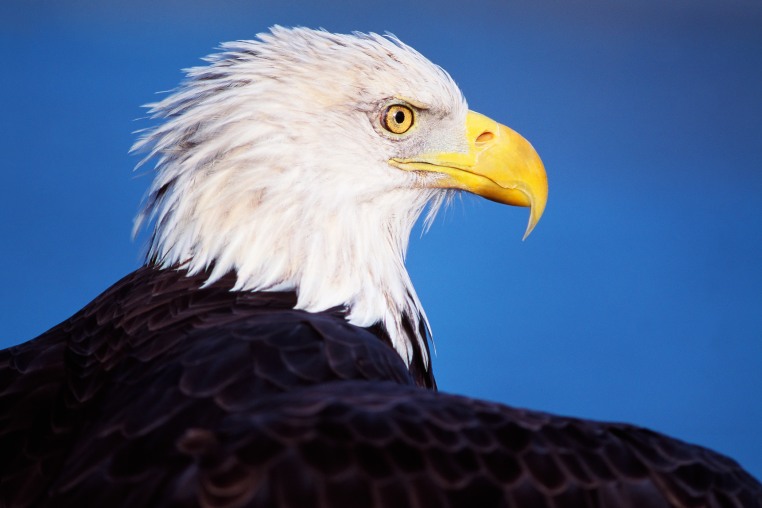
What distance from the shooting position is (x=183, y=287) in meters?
2.48

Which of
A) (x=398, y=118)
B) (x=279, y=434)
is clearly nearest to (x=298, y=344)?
(x=279, y=434)

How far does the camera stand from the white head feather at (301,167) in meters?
2.57

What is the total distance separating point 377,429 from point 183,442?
1.02ft

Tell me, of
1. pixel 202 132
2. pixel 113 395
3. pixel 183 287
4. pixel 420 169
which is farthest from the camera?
pixel 420 169

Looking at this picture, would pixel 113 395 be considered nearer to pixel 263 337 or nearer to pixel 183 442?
pixel 263 337

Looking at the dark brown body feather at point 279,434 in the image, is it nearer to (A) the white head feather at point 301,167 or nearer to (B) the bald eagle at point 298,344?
(B) the bald eagle at point 298,344

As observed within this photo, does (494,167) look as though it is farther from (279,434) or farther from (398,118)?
(279,434)

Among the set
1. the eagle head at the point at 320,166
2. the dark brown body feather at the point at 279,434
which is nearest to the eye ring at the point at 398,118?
the eagle head at the point at 320,166

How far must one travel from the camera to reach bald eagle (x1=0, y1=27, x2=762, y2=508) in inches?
65.2

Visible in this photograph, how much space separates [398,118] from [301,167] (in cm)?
33

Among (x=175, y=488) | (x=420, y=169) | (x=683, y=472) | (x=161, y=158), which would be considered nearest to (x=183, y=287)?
(x=161, y=158)

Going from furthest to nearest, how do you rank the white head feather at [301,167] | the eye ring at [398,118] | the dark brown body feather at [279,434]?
the eye ring at [398,118] < the white head feather at [301,167] < the dark brown body feather at [279,434]

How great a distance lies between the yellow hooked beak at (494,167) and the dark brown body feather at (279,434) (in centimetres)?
→ 71

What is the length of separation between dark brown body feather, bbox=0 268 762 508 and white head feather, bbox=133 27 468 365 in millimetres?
232
